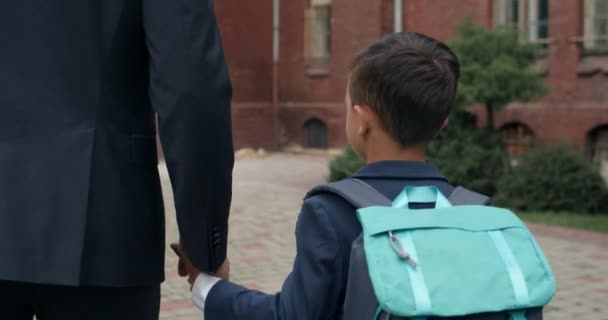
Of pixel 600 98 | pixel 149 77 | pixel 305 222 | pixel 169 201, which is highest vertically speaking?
pixel 149 77

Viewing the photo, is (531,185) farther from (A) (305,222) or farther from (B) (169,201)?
(A) (305,222)

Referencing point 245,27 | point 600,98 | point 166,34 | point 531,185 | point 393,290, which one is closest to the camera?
point 393,290

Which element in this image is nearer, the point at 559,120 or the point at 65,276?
the point at 65,276

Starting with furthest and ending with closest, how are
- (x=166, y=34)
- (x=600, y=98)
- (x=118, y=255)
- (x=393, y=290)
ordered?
(x=600, y=98), (x=118, y=255), (x=166, y=34), (x=393, y=290)

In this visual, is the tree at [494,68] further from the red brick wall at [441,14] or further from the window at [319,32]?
the window at [319,32]

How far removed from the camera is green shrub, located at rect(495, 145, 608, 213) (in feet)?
33.0

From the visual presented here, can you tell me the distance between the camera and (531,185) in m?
10.3

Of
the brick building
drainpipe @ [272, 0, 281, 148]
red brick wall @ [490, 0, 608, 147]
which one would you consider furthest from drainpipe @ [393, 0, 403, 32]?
red brick wall @ [490, 0, 608, 147]

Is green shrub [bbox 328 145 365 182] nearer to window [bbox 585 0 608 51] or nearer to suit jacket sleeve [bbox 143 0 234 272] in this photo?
window [bbox 585 0 608 51]

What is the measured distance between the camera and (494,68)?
35.7ft

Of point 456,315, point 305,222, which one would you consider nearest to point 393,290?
point 456,315

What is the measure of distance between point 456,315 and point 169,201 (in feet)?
31.8

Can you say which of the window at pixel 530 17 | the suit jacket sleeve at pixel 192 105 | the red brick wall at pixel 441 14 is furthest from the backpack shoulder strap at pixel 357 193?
the red brick wall at pixel 441 14

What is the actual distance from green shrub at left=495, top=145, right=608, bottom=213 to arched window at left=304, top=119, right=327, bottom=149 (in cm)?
967
